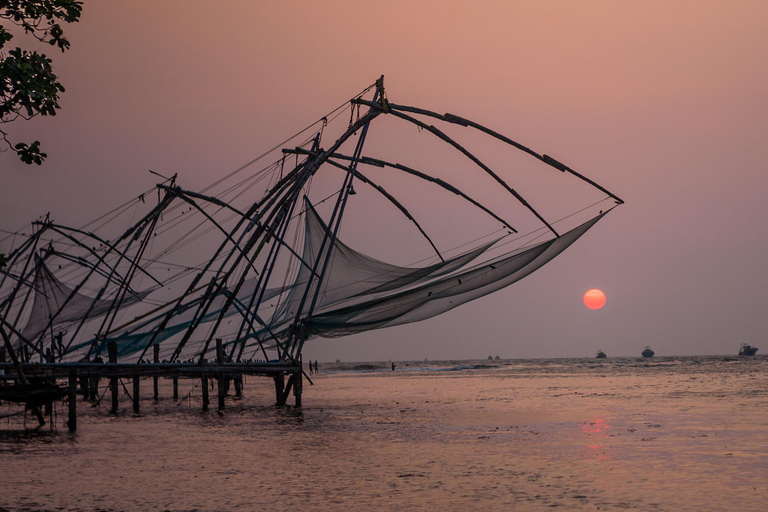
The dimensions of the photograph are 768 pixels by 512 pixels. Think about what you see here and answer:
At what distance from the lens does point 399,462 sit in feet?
39.1

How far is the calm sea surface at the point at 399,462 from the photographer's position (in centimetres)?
906

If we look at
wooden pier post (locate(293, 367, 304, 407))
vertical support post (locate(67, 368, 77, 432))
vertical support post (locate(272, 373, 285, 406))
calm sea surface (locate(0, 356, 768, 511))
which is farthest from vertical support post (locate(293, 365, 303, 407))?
vertical support post (locate(67, 368, 77, 432))

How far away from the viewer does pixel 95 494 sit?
9.64 meters

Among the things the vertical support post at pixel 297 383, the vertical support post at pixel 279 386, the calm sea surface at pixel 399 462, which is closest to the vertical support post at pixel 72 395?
the calm sea surface at pixel 399 462

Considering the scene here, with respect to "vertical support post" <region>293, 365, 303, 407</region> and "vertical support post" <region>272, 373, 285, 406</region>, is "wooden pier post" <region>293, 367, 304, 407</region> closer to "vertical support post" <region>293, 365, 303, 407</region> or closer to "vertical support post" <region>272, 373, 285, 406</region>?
"vertical support post" <region>293, 365, 303, 407</region>

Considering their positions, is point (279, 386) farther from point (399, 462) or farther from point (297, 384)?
point (399, 462)

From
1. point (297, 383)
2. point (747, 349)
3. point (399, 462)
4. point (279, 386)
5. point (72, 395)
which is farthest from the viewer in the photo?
point (747, 349)

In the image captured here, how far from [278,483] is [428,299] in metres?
6.05

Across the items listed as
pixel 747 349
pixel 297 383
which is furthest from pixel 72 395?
pixel 747 349

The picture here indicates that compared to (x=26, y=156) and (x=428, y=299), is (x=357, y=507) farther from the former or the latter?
(x=428, y=299)

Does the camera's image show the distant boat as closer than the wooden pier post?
No

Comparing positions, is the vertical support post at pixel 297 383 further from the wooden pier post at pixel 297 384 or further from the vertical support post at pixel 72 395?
the vertical support post at pixel 72 395

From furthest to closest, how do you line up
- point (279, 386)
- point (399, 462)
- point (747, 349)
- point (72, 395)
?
point (747, 349) < point (279, 386) < point (72, 395) < point (399, 462)

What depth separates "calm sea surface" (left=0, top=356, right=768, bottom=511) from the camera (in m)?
9.06
